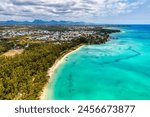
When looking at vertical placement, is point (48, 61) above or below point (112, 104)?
below

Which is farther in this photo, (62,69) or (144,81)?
(62,69)

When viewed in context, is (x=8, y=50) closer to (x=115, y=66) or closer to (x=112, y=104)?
(x=115, y=66)

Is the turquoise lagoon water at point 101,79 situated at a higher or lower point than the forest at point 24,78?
lower

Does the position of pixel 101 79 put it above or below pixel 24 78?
below

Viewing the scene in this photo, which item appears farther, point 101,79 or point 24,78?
point 101,79

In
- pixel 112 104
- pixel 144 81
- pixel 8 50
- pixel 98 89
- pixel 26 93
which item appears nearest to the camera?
pixel 112 104

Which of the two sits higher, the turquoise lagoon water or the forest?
the forest

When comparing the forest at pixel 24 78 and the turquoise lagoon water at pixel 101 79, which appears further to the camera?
the turquoise lagoon water at pixel 101 79

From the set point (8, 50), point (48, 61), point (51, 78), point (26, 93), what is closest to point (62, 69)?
point (48, 61)

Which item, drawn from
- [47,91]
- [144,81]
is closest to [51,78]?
[47,91]

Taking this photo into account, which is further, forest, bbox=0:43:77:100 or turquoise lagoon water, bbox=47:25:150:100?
turquoise lagoon water, bbox=47:25:150:100

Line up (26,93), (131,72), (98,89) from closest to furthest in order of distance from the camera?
1. (26,93)
2. (98,89)
3. (131,72)
